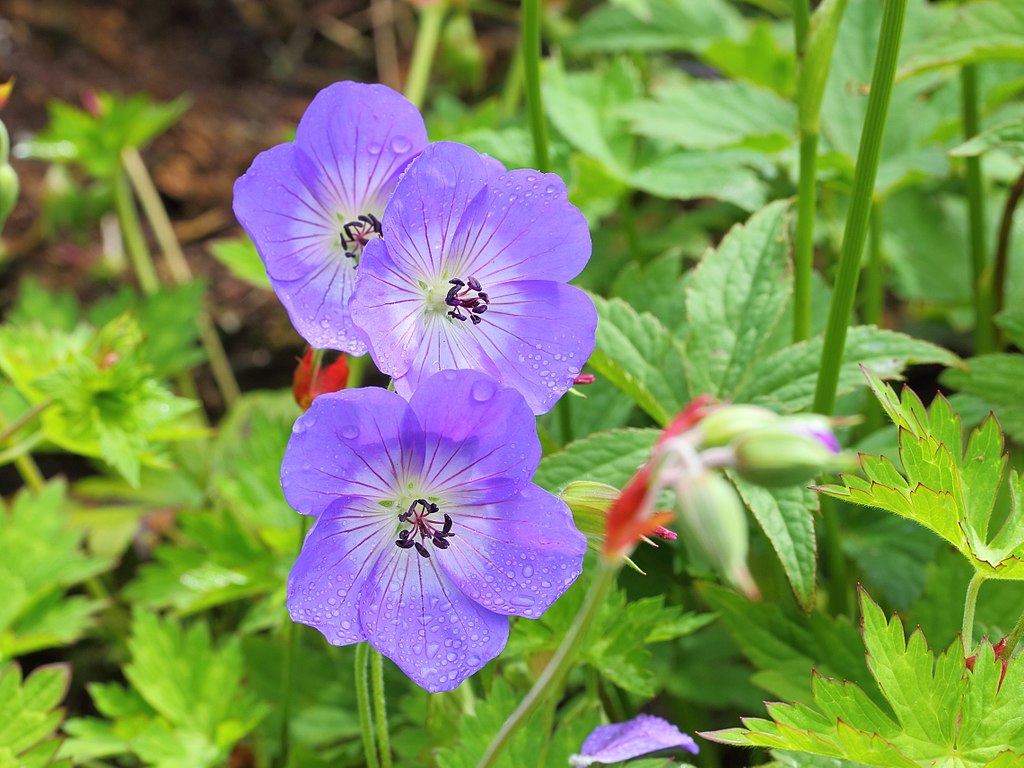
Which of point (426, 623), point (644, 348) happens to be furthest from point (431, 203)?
point (644, 348)

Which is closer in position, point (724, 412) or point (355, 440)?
point (724, 412)

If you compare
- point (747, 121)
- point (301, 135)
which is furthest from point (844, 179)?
point (301, 135)

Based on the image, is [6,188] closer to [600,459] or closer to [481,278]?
[481,278]

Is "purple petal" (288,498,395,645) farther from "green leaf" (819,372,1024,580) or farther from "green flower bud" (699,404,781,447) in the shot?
"green leaf" (819,372,1024,580)

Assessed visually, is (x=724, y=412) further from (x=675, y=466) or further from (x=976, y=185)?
(x=976, y=185)

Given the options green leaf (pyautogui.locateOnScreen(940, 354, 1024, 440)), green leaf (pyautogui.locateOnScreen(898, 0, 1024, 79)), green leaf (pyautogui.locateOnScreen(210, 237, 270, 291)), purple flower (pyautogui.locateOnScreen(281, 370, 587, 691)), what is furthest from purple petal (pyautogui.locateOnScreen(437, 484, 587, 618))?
green leaf (pyautogui.locateOnScreen(210, 237, 270, 291))
